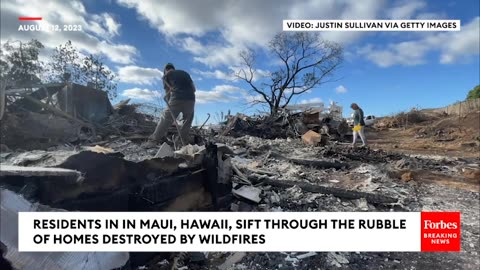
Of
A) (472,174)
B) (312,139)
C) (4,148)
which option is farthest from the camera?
(312,139)

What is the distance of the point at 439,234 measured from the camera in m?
3.02

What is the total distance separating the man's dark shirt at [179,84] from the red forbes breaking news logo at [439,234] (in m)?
3.78

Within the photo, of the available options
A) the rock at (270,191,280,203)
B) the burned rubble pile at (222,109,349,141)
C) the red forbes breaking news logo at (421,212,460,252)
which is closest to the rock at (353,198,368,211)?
the red forbes breaking news logo at (421,212,460,252)

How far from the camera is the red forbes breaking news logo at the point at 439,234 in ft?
9.64

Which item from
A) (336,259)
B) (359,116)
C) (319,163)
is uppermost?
(359,116)

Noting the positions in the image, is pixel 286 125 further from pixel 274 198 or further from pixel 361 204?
pixel 274 198

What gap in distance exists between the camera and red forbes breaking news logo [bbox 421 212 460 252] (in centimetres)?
294

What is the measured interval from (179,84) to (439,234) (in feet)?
13.6

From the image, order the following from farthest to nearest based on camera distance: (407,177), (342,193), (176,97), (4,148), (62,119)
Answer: (62,119) < (407,177) < (176,97) < (4,148) < (342,193)

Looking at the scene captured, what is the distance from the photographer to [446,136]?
12.9 m

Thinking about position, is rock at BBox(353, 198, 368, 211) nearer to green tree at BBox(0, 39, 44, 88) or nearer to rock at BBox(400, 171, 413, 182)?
rock at BBox(400, 171, 413, 182)

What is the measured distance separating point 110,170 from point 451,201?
4582 millimetres

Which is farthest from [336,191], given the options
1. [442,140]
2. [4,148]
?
[442,140]

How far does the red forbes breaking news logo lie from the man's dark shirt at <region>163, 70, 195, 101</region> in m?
3.78
